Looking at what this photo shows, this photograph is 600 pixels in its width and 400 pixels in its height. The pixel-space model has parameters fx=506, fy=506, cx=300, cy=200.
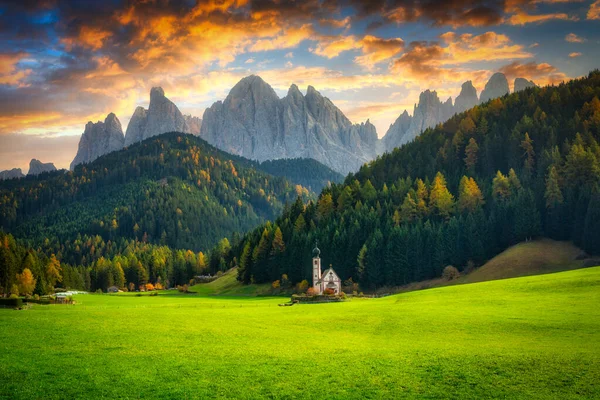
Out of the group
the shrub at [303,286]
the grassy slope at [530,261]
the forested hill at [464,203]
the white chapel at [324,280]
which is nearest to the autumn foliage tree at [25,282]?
the forested hill at [464,203]

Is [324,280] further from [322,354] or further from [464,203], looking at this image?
[322,354]

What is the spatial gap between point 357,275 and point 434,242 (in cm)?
1661

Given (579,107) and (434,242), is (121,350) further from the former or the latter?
(579,107)

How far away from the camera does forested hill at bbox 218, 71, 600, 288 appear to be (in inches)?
3834

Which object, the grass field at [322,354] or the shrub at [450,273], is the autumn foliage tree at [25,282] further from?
the shrub at [450,273]

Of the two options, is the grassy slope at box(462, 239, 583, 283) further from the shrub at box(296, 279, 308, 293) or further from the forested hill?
the shrub at box(296, 279, 308, 293)

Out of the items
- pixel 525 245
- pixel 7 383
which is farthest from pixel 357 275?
pixel 7 383

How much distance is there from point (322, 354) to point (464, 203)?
8796 cm

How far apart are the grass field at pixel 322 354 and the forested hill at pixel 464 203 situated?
2063 inches

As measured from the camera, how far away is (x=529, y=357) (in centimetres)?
2628

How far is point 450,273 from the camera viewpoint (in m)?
91.8

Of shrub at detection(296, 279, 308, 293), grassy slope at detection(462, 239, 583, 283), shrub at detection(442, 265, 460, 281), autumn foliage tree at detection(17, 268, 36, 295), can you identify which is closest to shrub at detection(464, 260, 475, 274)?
shrub at detection(442, 265, 460, 281)

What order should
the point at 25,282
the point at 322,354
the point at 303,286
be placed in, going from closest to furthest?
the point at 322,354, the point at 25,282, the point at 303,286

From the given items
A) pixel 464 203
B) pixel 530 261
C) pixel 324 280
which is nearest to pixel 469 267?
pixel 530 261
